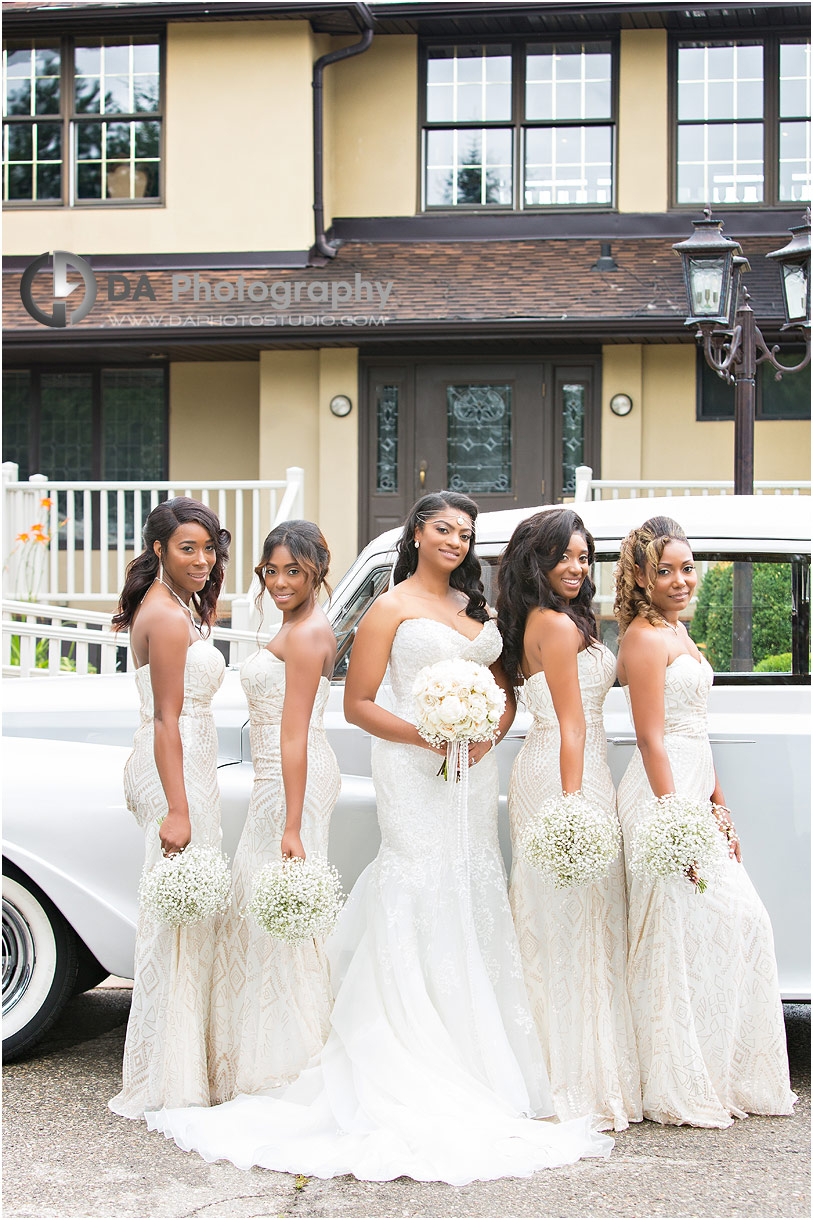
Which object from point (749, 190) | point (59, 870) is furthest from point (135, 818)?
point (749, 190)

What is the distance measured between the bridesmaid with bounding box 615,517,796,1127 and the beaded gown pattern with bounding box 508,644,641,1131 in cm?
7

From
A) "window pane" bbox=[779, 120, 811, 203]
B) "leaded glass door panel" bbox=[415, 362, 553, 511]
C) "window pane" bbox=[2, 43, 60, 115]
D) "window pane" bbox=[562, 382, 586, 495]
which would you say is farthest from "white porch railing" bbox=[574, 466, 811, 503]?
"window pane" bbox=[2, 43, 60, 115]

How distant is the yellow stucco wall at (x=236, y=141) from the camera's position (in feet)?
43.1

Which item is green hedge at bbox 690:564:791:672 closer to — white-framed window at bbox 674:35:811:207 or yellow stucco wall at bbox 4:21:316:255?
yellow stucco wall at bbox 4:21:316:255

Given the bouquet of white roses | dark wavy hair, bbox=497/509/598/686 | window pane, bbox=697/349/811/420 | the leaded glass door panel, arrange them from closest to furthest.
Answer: the bouquet of white roses
dark wavy hair, bbox=497/509/598/686
window pane, bbox=697/349/811/420
the leaded glass door panel

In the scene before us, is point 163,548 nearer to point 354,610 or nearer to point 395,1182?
point 354,610

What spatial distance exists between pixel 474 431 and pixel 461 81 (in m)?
3.90

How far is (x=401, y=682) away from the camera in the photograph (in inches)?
166

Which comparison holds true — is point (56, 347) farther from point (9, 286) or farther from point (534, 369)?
point (534, 369)

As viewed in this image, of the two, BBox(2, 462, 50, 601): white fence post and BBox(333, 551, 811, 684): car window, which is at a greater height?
BBox(2, 462, 50, 601): white fence post

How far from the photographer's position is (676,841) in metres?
3.96

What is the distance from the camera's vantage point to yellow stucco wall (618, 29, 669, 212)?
13375mm

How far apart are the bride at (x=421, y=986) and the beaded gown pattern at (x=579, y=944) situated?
0.08 metres

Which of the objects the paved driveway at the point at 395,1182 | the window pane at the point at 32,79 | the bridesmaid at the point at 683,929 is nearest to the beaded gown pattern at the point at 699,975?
the bridesmaid at the point at 683,929
